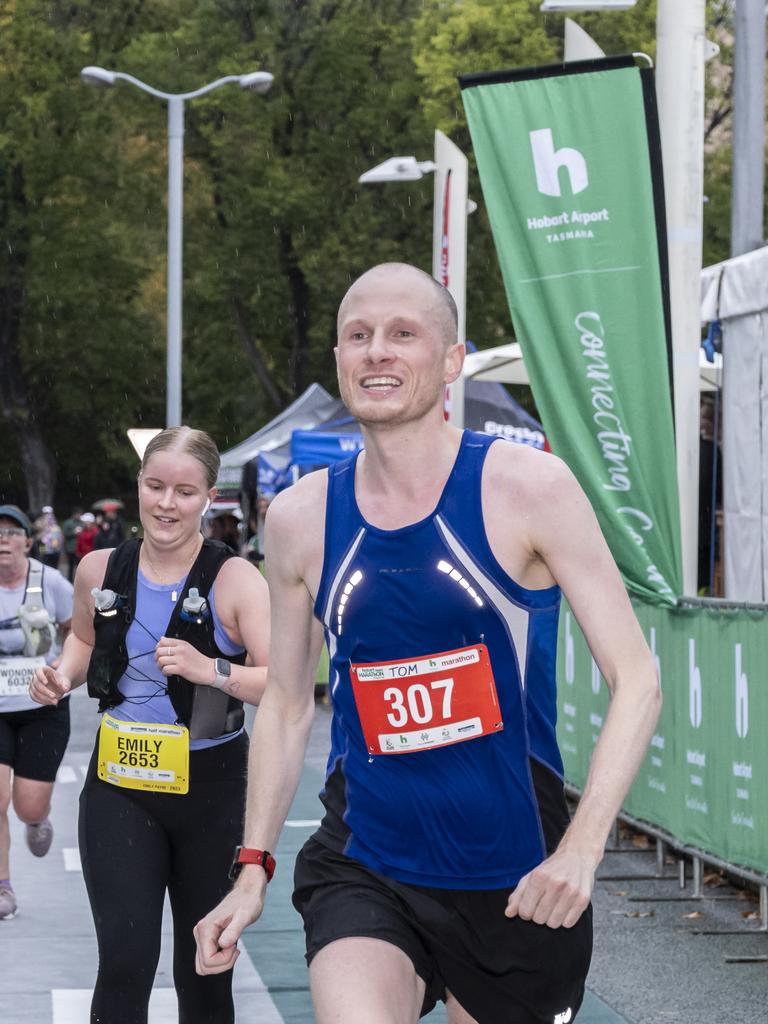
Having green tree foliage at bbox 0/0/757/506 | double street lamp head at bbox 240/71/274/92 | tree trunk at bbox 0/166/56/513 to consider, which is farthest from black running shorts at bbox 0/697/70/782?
tree trunk at bbox 0/166/56/513

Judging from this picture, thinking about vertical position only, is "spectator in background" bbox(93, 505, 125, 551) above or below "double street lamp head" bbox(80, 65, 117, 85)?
below

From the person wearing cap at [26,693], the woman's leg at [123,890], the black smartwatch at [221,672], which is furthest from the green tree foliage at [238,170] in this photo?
the woman's leg at [123,890]

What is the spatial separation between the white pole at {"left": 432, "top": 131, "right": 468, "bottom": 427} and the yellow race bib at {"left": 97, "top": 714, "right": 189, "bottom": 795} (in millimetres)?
11698

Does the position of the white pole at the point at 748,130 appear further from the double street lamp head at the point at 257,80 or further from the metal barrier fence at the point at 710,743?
the double street lamp head at the point at 257,80

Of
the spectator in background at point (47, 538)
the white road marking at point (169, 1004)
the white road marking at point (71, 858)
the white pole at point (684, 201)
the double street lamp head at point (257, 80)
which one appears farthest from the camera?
the spectator in background at point (47, 538)

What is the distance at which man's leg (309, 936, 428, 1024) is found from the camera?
3299mm

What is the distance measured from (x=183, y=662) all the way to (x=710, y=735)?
11.9 ft

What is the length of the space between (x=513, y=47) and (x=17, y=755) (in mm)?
34373

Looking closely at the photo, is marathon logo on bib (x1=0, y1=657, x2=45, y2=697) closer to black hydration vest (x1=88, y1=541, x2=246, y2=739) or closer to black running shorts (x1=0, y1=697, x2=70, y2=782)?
black running shorts (x1=0, y1=697, x2=70, y2=782)

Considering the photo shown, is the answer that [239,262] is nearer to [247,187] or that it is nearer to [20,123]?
[247,187]

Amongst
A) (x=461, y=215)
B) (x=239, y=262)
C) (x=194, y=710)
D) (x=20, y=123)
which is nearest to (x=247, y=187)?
(x=239, y=262)

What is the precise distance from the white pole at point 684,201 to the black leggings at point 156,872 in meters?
5.23

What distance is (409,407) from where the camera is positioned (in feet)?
11.1

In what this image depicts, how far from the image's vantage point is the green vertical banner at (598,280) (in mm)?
9172
